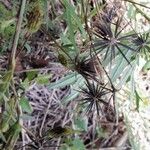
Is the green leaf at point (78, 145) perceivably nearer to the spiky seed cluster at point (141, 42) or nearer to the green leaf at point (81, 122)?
the green leaf at point (81, 122)

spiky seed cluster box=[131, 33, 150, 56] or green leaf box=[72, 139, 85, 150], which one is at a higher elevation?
spiky seed cluster box=[131, 33, 150, 56]

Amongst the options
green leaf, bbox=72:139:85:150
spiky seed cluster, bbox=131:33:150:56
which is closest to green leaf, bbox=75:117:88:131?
green leaf, bbox=72:139:85:150

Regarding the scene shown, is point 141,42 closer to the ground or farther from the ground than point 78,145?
farther from the ground

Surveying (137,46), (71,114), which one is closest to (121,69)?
(137,46)

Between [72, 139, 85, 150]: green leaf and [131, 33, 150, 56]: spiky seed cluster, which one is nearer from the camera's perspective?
[131, 33, 150, 56]: spiky seed cluster

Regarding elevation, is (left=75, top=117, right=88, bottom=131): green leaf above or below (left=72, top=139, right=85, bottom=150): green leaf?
above

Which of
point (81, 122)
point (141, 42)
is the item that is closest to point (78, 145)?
point (81, 122)

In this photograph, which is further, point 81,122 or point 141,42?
point 81,122

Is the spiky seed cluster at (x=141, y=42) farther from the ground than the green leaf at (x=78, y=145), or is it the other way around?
the spiky seed cluster at (x=141, y=42)

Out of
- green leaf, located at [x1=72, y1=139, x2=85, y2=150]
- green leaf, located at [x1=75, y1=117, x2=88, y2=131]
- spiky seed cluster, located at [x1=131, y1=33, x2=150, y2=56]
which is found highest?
spiky seed cluster, located at [x1=131, y1=33, x2=150, y2=56]

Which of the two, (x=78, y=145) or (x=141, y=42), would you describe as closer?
(x=141, y=42)

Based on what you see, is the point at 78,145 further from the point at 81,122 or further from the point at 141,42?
the point at 141,42

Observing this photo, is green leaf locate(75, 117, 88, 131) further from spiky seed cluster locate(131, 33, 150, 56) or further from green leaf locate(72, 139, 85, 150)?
spiky seed cluster locate(131, 33, 150, 56)

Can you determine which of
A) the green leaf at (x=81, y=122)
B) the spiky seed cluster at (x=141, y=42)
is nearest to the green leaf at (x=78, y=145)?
the green leaf at (x=81, y=122)
